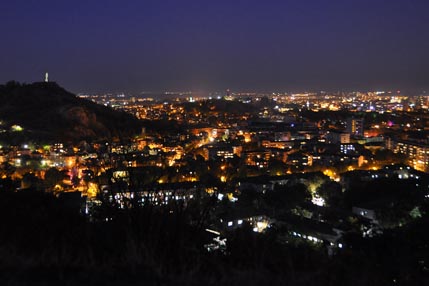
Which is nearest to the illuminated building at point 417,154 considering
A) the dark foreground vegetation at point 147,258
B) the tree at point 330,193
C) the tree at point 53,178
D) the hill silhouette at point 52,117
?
the tree at point 330,193

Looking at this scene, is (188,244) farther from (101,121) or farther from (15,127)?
(101,121)

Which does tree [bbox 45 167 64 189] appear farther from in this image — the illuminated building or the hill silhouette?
the illuminated building

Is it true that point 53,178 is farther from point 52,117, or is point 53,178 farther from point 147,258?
point 52,117

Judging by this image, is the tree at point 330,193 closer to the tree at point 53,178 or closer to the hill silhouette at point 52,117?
the tree at point 53,178

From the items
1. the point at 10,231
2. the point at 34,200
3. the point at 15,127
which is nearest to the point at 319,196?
the point at 34,200

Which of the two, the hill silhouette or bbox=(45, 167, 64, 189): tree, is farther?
the hill silhouette

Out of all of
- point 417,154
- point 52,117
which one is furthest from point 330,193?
point 52,117

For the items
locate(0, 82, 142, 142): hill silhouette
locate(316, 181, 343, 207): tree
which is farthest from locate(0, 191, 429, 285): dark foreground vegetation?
locate(0, 82, 142, 142): hill silhouette
